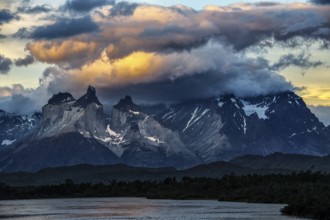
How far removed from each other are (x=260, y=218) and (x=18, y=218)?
213ft

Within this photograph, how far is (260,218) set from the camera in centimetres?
17262

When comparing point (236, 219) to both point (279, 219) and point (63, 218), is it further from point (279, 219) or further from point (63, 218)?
point (63, 218)

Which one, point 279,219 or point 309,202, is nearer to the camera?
point 279,219

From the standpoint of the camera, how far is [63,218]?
194 m

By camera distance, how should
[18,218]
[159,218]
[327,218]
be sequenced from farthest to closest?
[18,218]
[159,218]
[327,218]

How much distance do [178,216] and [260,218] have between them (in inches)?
997

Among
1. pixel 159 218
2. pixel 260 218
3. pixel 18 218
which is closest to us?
pixel 260 218

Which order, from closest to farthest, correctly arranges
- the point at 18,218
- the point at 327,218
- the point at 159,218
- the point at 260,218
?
the point at 327,218 → the point at 260,218 → the point at 159,218 → the point at 18,218

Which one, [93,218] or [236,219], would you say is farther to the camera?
[93,218]

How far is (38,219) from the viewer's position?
194250 millimetres

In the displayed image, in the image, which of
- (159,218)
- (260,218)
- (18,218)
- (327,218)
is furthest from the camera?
(18,218)

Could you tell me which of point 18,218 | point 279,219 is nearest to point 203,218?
point 279,219

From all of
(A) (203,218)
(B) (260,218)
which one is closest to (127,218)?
(A) (203,218)

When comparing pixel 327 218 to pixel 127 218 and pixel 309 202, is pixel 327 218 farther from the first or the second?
pixel 127 218
